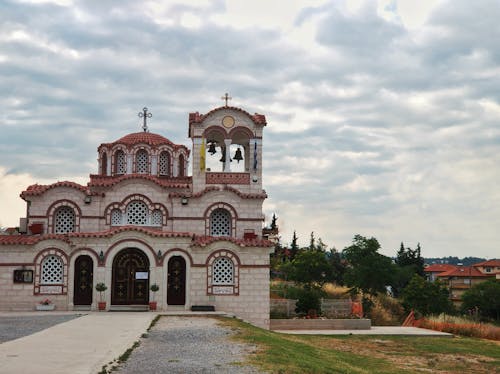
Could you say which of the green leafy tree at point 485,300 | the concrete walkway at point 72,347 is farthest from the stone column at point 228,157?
the green leafy tree at point 485,300

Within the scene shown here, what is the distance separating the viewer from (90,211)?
30156 mm

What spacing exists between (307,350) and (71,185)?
16873 mm

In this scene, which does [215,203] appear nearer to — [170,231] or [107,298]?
[170,231]

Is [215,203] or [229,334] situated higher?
[215,203]

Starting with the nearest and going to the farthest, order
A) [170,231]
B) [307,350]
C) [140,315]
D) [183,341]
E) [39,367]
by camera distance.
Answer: [39,367] → [183,341] → [307,350] → [140,315] → [170,231]

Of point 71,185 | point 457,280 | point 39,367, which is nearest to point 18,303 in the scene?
point 71,185

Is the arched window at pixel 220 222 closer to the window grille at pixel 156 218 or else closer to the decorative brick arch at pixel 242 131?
the window grille at pixel 156 218

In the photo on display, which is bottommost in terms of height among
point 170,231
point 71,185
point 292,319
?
point 292,319

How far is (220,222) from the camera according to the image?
Result: 101 ft

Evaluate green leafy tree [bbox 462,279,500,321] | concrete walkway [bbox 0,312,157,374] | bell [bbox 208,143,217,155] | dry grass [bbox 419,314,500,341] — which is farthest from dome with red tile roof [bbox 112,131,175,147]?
green leafy tree [bbox 462,279,500,321]

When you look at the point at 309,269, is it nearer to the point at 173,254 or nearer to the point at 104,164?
the point at 104,164

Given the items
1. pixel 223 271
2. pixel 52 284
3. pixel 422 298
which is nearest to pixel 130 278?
pixel 52 284

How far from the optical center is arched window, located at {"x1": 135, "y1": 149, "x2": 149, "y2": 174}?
32.9 meters

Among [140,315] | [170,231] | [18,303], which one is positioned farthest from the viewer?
[170,231]
